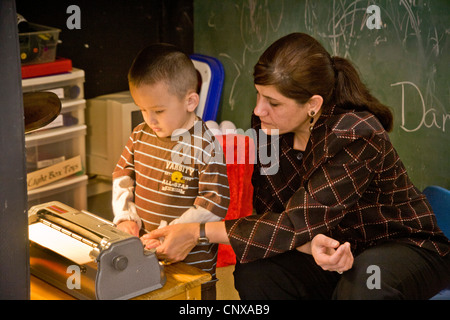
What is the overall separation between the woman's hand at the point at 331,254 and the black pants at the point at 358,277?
6cm

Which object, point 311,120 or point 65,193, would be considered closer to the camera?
point 311,120

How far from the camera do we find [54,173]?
3082 millimetres

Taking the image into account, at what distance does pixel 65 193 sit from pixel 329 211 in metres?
1.83

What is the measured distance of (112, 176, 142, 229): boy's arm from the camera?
1.92 m

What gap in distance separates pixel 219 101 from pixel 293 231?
1958 mm

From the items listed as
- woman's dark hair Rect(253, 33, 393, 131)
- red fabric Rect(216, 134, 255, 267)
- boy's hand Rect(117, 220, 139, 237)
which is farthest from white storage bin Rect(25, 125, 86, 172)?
woman's dark hair Rect(253, 33, 393, 131)

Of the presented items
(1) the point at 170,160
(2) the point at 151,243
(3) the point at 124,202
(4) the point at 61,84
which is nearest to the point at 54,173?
(4) the point at 61,84

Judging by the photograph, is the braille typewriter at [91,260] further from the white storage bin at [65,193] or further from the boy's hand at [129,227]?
the white storage bin at [65,193]

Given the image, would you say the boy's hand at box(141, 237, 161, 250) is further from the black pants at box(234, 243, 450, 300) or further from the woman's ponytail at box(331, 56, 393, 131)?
the woman's ponytail at box(331, 56, 393, 131)

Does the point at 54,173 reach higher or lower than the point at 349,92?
lower

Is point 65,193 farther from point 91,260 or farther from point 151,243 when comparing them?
point 91,260

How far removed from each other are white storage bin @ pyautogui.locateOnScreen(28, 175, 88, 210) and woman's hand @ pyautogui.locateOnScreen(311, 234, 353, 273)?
1752 millimetres

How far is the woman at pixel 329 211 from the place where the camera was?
1688 mm

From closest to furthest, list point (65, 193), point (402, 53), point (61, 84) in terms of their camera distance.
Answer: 1. point (402, 53)
2. point (61, 84)
3. point (65, 193)
